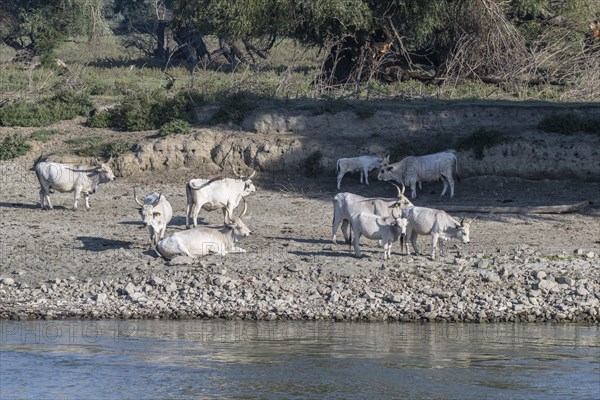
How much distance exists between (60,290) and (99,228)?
11.3 feet

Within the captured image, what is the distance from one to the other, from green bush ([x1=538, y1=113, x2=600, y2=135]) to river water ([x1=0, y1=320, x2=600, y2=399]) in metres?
8.56

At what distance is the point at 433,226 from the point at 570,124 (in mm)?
6662

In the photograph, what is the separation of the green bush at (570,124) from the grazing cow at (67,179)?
28.0 feet

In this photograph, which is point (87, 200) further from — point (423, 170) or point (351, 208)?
point (423, 170)

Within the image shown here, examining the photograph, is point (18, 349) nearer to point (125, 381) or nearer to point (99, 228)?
point (125, 381)

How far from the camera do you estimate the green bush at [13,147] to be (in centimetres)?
2506

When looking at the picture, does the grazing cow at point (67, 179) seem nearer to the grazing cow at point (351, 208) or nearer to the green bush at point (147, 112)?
the green bush at point (147, 112)

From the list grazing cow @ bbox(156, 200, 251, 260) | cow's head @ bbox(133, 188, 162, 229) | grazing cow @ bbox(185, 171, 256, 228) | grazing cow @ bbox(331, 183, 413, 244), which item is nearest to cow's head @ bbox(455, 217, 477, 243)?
grazing cow @ bbox(331, 183, 413, 244)

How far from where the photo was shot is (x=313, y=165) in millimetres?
23984

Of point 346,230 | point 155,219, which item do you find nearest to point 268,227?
point 346,230

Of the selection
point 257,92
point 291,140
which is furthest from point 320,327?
point 257,92

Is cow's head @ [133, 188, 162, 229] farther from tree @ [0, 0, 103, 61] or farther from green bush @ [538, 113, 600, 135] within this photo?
tree @ [0, 0, 103, 61]

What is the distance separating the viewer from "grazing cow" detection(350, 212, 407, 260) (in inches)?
693

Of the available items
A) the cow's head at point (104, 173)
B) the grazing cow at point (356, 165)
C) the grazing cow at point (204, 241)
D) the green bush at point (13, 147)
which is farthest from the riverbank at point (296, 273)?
the green bush at point (13, 147)
